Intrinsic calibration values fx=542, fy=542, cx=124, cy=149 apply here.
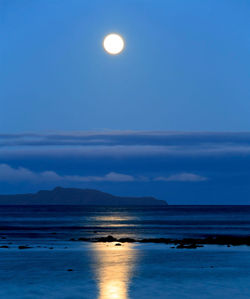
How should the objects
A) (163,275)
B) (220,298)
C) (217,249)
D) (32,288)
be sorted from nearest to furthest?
(220,298)
(32,288)
(163,275)
(217,249)

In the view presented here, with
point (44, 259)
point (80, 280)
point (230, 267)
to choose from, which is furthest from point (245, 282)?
point (44, 259)

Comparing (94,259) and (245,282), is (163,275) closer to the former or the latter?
(245,282)

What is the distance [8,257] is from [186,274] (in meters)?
19.6

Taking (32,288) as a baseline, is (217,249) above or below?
above

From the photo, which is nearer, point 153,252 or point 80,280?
point 80,280

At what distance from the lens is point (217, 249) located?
6297cm

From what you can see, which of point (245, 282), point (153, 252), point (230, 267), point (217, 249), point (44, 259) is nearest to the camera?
point (245, 282)

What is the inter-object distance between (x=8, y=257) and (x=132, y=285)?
804 inches

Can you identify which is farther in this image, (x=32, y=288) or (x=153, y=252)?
(x=153, y=252)

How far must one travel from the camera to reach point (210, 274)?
42.4m

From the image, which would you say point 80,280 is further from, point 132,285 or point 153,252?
point 153,252

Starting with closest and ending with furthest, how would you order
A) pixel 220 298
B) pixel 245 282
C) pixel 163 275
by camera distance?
1. pixel 220 298
2. pixel 245 282
3. pixel 163 275

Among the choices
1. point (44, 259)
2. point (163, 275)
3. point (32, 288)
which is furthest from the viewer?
point (44, 259)

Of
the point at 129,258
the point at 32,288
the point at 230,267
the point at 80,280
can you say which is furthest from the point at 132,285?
the point at 129,258
